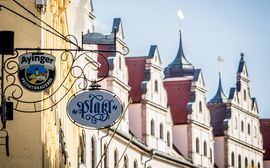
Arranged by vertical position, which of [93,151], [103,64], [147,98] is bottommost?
[93,151]

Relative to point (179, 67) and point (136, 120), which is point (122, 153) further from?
point (179, 67)

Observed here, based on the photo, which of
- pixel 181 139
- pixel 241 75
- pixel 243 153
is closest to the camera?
pixel 181 139

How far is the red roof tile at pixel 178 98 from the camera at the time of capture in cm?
6238

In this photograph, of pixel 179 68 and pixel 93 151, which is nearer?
pixel 93 151

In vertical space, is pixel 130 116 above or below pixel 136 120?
above

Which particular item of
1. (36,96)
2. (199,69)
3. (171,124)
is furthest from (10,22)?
(199,69)

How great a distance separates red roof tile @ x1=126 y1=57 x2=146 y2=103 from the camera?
2232 inches

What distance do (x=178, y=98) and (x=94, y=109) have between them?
43277 millimetres

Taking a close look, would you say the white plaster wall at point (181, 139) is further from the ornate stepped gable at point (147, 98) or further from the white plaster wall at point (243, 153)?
the white plaster wall at point (243, 153)

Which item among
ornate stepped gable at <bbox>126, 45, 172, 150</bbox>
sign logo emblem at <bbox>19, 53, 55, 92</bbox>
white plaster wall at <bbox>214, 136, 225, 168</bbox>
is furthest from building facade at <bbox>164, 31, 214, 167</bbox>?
sign logo emblem at <bbox>19, 53, 55, 92</bbox>

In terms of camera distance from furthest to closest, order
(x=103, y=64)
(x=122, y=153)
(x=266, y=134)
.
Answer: (x=266, y=134) → (x=103, y=64) → (x=122, y=153)

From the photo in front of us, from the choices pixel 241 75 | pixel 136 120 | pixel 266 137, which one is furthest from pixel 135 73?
pixel 266 137

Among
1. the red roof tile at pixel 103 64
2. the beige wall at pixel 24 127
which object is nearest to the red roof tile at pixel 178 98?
the red roof tile at pixel 103 64

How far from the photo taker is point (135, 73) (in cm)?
5750
